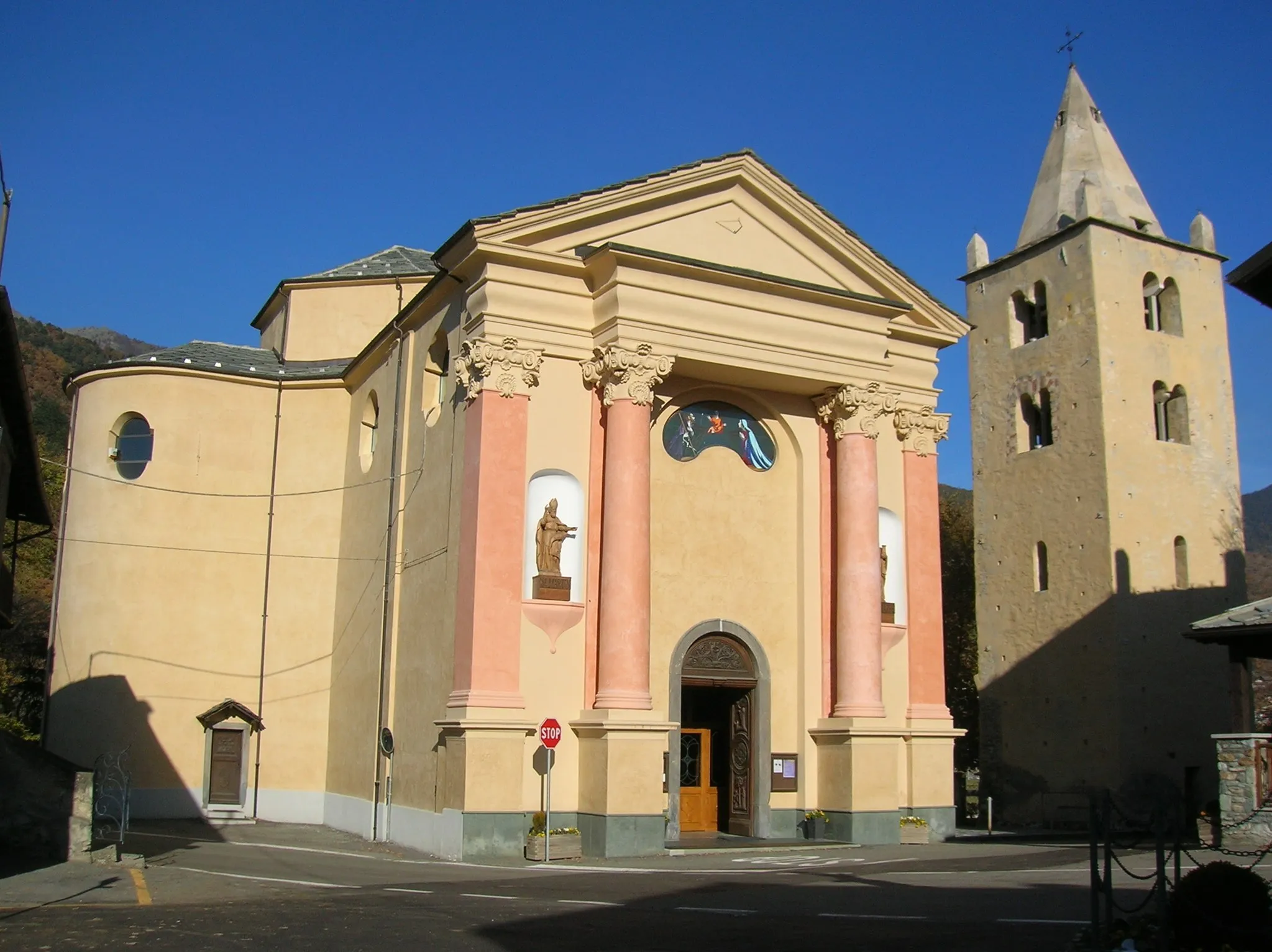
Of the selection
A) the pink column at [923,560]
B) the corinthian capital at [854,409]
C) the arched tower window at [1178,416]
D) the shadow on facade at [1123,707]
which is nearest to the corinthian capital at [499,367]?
the corinthian capital at [854,409]

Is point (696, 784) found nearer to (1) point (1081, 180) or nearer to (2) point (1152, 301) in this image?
(2) point (1152, 301)

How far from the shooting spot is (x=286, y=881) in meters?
15.3

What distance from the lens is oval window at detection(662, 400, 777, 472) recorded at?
22.2m

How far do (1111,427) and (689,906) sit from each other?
25129 mm

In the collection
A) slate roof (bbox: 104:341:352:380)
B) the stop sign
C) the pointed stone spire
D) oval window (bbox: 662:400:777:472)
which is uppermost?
the pointed stone spire

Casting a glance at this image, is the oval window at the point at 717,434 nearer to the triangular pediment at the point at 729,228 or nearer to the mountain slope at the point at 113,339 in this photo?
the triangular pediment at the point at 729,228

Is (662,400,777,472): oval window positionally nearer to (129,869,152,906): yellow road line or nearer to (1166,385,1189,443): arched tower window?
(129,869,152,906): yellow road line

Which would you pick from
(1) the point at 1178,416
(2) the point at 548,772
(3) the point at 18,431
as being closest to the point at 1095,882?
(2) the point at 548,772

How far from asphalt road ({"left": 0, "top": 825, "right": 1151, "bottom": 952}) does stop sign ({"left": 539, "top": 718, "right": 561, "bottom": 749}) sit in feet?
5.90

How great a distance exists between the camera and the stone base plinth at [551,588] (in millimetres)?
19719

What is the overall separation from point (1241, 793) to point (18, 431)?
20.1 metres

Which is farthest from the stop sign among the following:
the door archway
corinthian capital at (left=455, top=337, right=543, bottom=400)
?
corinthian capital at (left=455, top=337, right=543, bottom=400)

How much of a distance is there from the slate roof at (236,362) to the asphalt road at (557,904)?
39.3 ft

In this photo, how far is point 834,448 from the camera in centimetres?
2297
